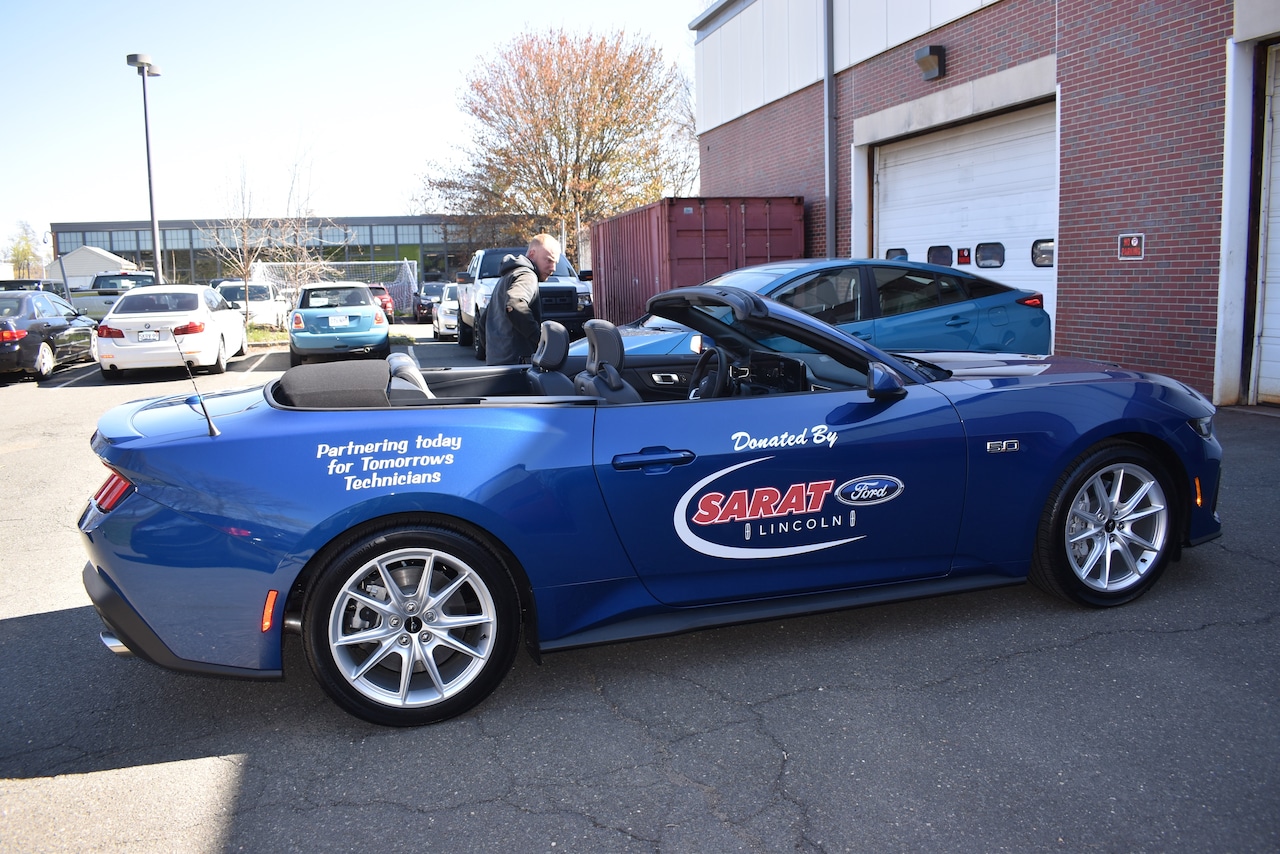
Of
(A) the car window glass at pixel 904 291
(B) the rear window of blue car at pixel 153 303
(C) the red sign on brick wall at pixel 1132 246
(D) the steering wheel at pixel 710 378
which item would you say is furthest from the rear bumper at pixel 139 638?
(B) the rear window of blue car at pixel 153 303

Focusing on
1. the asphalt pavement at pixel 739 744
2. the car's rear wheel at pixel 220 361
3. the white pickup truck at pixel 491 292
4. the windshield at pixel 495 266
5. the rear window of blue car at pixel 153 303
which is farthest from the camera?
the windshield at pixel 495 266

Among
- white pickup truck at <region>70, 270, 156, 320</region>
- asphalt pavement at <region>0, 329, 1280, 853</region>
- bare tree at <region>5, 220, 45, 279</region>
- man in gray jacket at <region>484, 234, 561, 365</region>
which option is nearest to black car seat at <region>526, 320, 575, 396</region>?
asphalt pavement at <region>0, 329, 1280, 853</region>

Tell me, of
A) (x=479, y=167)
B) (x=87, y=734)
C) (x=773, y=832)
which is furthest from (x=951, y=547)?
(x=479, y=167)

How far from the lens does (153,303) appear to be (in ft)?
48.4

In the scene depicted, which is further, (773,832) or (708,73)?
(708,73)

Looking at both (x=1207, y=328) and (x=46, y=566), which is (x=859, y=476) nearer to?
(x=46, y=566)

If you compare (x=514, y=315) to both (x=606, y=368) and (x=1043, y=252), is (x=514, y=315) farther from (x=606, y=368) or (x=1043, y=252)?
(x=1043, y=252)

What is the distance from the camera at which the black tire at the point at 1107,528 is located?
152 inches

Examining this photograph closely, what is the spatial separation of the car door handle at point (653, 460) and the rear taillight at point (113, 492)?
5.19 feet

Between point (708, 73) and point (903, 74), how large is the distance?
7939 mm

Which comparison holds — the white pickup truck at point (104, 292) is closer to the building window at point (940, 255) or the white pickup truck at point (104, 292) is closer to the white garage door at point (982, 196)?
the white garage door at point (982, 196)

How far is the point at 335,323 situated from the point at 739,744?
45.9 feet

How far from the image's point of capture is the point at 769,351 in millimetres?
4105

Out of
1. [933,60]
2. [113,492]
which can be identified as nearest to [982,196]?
[933,60]
